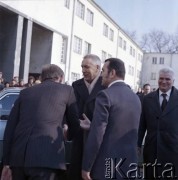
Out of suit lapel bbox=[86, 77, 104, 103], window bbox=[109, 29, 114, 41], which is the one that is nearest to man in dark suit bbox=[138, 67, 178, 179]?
suit lapel bbox=[86, 77, 104, 103]

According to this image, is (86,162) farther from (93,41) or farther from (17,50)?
(93,41)

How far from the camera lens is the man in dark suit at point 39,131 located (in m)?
3.63

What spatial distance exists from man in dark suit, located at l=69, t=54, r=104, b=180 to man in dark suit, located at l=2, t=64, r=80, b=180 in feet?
1.80

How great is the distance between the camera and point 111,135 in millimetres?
3562

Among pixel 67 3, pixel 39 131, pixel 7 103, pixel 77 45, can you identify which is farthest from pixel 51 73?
pixel 77 45

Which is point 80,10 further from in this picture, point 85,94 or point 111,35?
point 85,94

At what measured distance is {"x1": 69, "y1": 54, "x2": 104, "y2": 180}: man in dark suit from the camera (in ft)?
14.3

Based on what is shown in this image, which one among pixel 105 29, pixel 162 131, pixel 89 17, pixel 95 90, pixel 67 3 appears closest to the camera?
pixel 95 90

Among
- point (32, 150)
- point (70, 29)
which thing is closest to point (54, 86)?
point (32, 150)

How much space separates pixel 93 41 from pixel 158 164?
103 ft

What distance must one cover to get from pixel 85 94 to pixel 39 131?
42.1 inches

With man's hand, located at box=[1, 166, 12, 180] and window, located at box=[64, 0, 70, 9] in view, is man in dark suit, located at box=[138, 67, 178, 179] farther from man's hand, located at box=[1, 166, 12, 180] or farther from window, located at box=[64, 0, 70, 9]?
window, located at box=[64, 0, 70, 9]

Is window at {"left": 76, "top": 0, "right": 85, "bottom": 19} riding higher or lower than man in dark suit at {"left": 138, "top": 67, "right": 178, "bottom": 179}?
higher

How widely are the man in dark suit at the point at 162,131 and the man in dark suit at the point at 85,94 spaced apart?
90 cm
